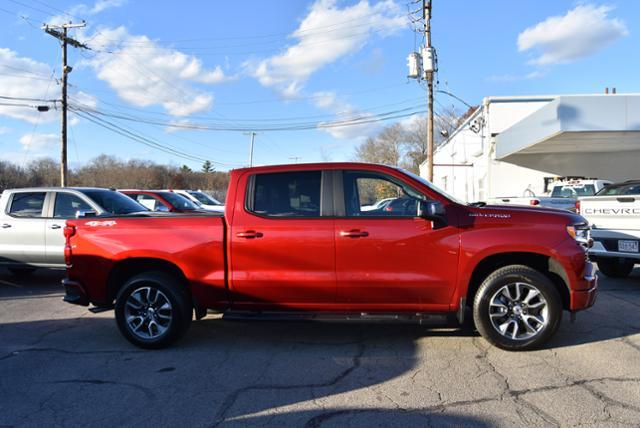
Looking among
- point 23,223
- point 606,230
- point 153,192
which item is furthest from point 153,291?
point 153,192

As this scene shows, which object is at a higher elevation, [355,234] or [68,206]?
[68,206]

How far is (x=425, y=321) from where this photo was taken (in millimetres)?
4762

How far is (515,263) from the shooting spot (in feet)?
16.3

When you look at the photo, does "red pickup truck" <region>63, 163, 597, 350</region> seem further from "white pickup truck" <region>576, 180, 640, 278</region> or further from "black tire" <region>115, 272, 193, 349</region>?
"white pickup truck" <region>576, 180, 640, 278</region>

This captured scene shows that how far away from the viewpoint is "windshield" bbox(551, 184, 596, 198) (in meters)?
14.5

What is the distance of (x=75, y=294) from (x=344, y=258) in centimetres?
314

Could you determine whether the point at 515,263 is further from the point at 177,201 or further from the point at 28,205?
the point at 177,201

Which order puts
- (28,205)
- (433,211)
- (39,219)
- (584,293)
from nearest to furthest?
(433,211) → (584,293) → (39,219) → (28,205)

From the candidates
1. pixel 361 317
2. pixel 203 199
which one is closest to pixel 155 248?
pixel 361 317

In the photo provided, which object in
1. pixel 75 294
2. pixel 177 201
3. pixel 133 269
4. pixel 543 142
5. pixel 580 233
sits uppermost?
pixel 543 142

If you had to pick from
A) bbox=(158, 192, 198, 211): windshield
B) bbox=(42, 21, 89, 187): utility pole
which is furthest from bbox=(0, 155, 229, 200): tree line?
bbox=(158, 192, 198, 211): windshield

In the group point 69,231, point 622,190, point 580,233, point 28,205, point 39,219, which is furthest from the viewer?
point 622,190

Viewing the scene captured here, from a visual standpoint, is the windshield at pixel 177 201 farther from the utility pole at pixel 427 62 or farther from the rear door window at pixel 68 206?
the utility pole at pixel 427 62

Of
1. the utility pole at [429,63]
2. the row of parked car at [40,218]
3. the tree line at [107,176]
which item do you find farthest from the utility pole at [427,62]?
the tree line at [107,176]
